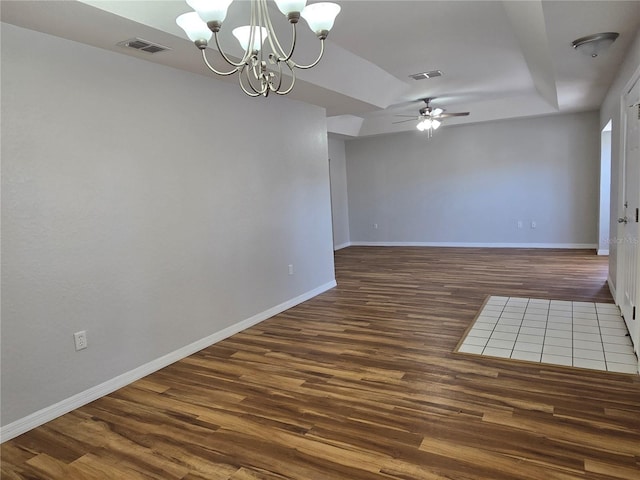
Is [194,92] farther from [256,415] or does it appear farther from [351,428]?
[351,428]

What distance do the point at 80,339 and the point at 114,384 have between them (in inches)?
16.8

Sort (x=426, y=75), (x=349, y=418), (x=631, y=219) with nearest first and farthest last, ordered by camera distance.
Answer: (x=349, y=418)
(x=631, y=219)
(x=426, y=75)

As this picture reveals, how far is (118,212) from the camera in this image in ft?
9.96

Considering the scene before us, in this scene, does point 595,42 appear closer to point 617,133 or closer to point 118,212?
point 617,133

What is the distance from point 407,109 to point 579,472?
6.29 m

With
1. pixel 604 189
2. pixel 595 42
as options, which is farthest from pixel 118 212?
pixel 604 189

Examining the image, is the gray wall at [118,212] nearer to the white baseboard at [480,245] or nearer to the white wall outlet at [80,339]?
the white wall outlet at [80,339]

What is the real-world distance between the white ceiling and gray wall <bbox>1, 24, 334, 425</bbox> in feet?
0.80

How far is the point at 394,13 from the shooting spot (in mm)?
3314

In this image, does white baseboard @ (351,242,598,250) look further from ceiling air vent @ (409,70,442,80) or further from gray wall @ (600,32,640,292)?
ceiling air vent @ (409,70,442,80)

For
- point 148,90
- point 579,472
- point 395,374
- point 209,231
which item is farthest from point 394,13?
point 579,472

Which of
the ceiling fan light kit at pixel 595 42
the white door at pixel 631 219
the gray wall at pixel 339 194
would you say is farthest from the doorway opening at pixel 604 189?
the gray wall at pixel 339 194

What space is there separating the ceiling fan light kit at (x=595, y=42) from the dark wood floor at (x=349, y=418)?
2.22 m

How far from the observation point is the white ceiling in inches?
97.2
